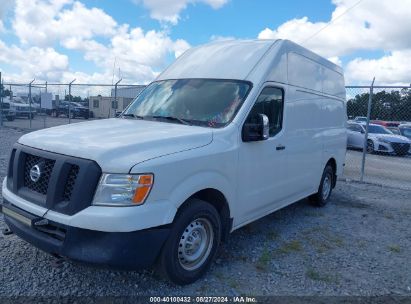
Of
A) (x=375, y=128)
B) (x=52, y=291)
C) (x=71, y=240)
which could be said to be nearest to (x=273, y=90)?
Result: (x=71, y=240)

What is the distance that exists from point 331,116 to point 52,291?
17.7 feet

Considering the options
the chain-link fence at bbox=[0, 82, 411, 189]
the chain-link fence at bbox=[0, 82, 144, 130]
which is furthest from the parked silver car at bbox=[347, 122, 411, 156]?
the chain-link fence at bbox=[0, 82, 144, 130]

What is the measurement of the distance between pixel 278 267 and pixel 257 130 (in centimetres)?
158

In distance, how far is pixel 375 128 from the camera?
57.4ft

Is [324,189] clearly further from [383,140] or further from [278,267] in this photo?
[383,140]

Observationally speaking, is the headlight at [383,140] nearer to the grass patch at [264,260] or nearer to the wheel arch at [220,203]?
the grass patch at [264,260]

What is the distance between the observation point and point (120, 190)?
9.53 ft

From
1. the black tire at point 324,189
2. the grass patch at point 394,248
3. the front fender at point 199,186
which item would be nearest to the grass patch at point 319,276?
the front fender at point 199,186

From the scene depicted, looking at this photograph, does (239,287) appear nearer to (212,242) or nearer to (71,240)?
(212,242)

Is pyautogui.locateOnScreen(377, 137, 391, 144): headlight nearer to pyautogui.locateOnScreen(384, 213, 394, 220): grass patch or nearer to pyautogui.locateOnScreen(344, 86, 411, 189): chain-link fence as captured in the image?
pyautogui.locateOnScreen(344, 86, 411, 189): chain-link fence

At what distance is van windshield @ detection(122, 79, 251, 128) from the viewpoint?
4.05 m

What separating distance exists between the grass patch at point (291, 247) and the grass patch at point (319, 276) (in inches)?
22.5

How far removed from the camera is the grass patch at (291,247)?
4.62 meters

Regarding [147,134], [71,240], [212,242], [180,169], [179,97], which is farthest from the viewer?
[179,97]
